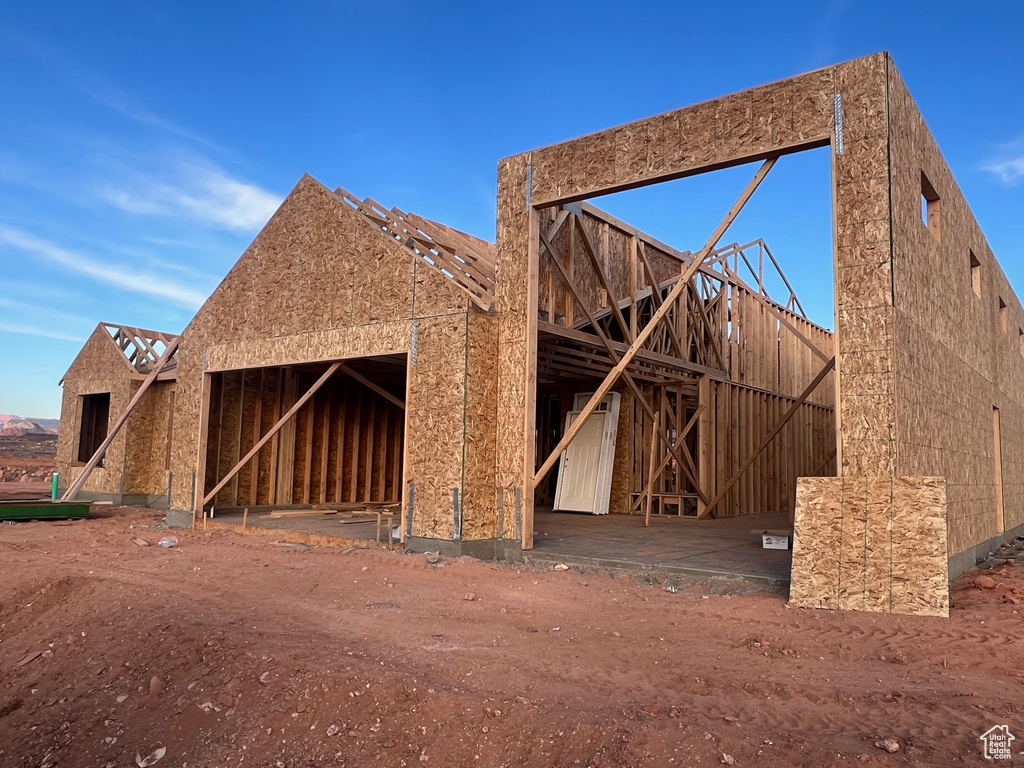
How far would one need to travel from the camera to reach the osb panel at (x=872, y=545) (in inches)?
256

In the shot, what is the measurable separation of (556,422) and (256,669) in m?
14.4

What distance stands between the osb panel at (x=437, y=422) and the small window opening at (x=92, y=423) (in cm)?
1291

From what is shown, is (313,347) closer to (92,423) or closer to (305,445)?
(305,445)

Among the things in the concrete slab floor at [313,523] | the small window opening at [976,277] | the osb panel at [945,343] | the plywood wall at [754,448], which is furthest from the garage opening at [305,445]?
the small window opening at [976,277]

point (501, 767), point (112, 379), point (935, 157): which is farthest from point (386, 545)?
point (112, 379)

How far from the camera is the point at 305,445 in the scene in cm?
1597

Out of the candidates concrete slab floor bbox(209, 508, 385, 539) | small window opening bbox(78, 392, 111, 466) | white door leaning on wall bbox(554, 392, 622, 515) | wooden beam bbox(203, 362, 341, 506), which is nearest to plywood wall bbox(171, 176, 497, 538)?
wooden beam bbox(203, 362, 341, 506)

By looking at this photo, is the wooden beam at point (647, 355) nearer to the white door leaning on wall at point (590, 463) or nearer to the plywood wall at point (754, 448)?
the plywood wall at point (754, 448)

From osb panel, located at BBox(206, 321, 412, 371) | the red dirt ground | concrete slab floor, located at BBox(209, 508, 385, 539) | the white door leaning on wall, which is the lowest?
the red dirt ground

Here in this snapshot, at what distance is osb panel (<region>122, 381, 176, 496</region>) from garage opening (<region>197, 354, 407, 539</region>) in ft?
11.0

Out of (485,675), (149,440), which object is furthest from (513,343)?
(149,440)

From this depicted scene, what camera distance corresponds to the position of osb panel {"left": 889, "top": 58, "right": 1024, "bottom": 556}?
24.4 feet

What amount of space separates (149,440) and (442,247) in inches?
414

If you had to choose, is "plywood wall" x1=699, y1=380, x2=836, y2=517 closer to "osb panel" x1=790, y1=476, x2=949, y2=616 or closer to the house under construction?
the house under construction
